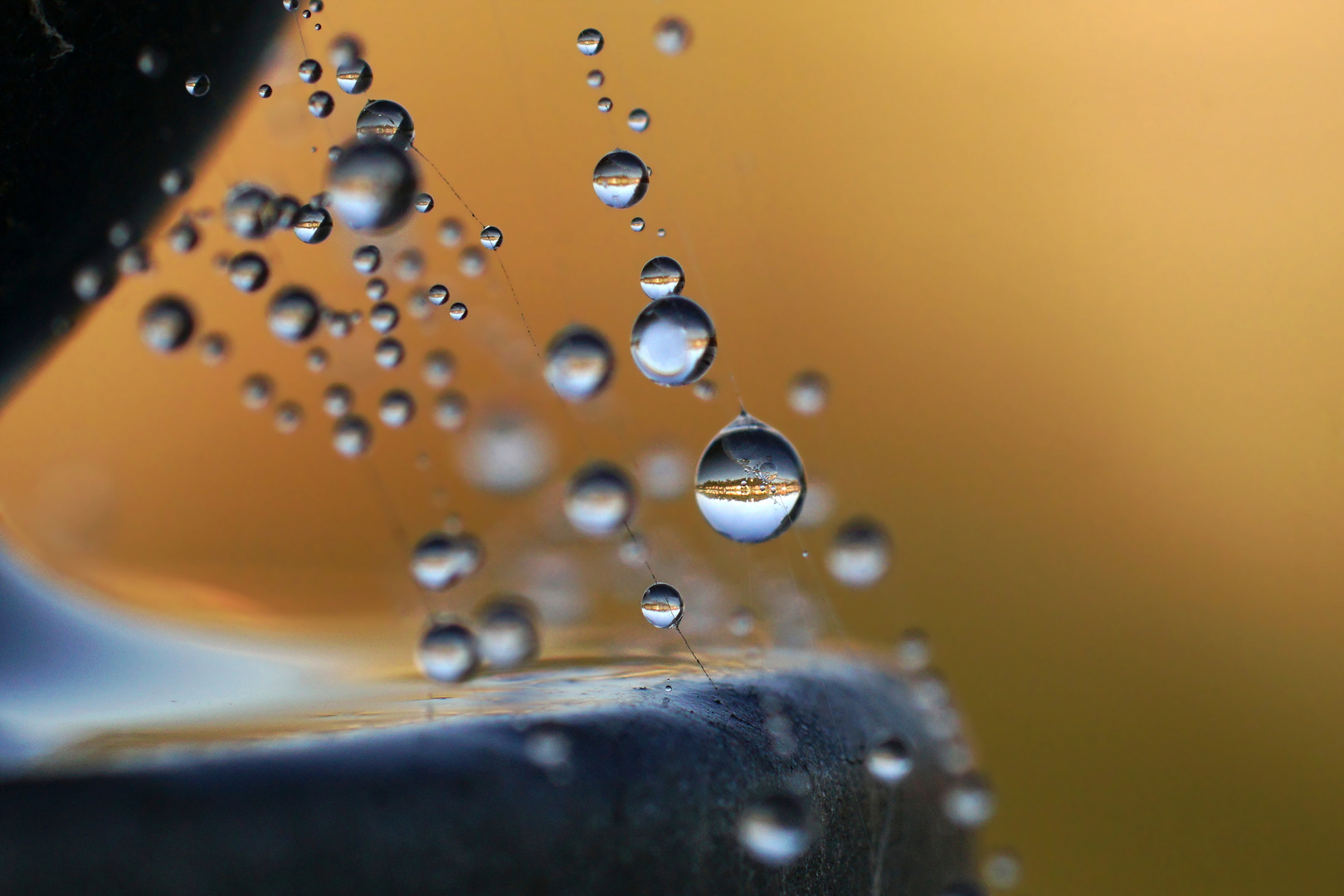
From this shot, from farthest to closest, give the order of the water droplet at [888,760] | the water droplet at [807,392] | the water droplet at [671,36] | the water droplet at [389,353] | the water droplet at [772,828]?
1. the water droplet at [807,392]
2. the water droplet at [671,36]
3. the water droplet at [389,353]
4. the water droplet at [888,760]
5. the water droplet at [772,828]

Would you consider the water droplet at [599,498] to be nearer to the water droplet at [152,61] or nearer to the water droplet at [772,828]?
the water droplet at [772,828]

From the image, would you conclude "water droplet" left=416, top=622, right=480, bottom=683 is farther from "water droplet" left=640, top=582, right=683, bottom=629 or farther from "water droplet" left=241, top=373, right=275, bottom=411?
"water droplet" left=241, top=373, right=275, bottom=411

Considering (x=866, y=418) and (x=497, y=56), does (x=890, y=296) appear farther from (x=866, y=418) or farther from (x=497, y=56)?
(x=497, y=56)

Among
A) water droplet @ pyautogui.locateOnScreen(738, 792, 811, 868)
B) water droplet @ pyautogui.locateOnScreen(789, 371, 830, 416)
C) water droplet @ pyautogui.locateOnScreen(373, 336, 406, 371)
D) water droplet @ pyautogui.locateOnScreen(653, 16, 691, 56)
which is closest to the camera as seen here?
water droplet @ pyautogui.locateOnScreen(738, 792, 811, 868)

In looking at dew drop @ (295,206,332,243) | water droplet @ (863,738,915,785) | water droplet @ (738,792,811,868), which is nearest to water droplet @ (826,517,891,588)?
water droplet @ (863,738,915,785)

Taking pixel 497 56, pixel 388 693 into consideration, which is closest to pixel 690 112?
pixel 497 56

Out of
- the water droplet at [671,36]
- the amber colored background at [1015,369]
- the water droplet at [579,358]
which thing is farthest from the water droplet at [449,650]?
the water droplet at [671,36]
